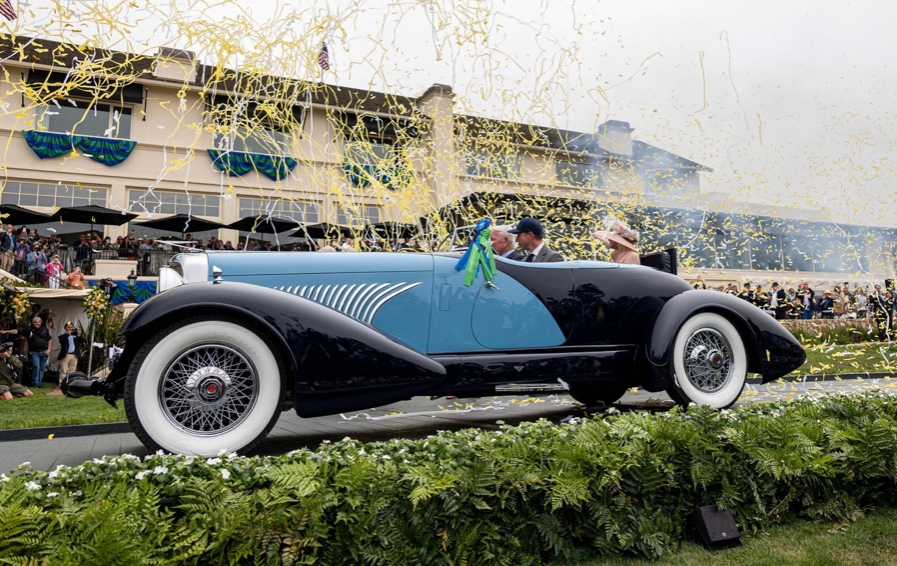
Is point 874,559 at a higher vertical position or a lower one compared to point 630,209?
lower

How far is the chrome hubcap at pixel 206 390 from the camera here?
3.00 meters

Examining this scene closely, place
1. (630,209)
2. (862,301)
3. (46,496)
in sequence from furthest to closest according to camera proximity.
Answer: (862,301), (630,209), (46,496)

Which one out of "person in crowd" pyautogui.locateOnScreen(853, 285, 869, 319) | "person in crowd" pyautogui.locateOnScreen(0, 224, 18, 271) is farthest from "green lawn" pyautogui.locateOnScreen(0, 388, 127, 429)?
"person in crowd" pyautogui.locateOnScreen(853, 285, 869, 319)

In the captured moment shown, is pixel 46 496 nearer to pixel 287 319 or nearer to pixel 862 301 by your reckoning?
pixel 287 319

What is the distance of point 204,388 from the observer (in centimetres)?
303

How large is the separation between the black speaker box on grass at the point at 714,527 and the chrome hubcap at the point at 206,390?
2.25m

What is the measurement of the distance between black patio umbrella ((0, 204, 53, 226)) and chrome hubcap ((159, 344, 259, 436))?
57.6ft

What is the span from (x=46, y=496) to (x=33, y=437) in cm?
316

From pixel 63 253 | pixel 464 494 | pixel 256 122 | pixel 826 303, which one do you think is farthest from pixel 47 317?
pixel 826 303

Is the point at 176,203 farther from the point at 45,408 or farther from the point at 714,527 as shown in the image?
the point at 714,527

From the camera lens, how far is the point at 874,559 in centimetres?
244

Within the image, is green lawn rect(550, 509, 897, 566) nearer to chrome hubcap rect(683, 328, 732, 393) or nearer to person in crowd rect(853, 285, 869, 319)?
chrome hubcap rect(683, 328, 732, 393)

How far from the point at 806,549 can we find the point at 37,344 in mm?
14328

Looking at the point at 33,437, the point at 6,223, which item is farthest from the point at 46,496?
the point at 6,223
